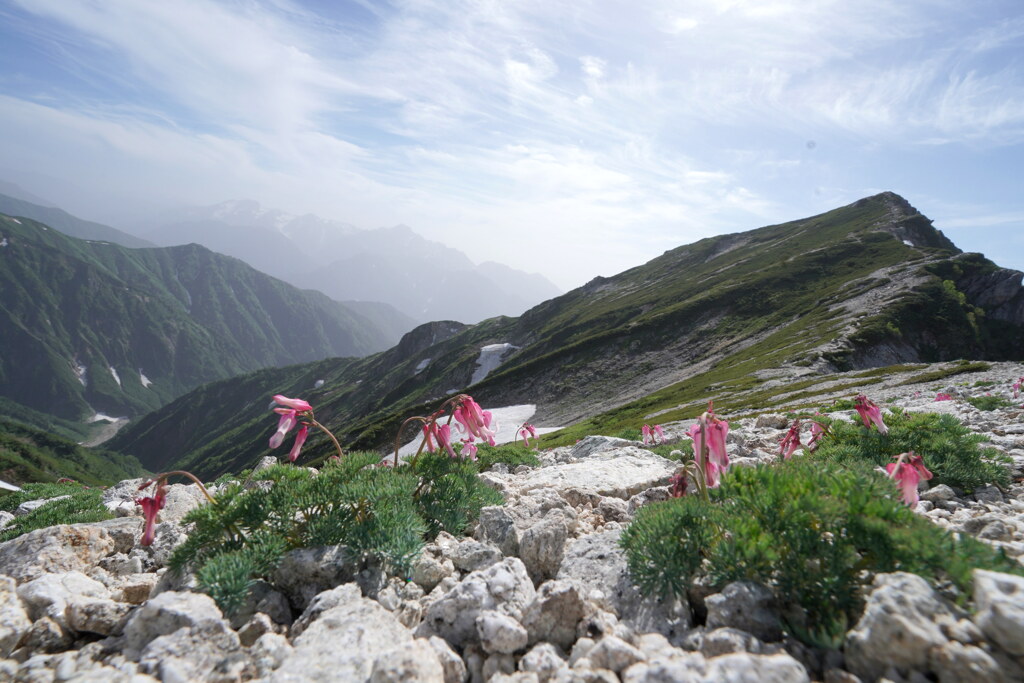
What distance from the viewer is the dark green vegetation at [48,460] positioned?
4641 inches

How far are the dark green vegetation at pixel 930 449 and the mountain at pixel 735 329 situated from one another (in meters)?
34.9

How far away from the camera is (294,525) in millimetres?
4656

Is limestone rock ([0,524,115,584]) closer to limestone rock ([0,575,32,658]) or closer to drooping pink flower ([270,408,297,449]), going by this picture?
limestone rock ([0,575,32,658])

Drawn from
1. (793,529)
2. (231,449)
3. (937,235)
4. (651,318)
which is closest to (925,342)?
(651,318)

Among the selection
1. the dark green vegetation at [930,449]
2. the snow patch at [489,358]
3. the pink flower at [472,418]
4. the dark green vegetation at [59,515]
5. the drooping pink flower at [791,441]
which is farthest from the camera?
the snow patch at [489,358]

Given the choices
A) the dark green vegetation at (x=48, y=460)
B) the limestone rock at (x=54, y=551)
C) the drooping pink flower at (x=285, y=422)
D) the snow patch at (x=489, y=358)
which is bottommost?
the dark green vegetation at (x=48, y=460)

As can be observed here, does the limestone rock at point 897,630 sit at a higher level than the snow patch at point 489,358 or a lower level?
higher

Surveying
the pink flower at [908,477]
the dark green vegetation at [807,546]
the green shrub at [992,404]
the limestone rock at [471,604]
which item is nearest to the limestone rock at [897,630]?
the dark green vegetation at [807,546]

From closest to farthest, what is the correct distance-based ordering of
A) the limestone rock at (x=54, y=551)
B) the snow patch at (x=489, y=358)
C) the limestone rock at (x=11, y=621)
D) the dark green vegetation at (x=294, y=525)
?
the limestone rock at (x=11, y=621) < the dark green vegetation at (x=294, y=525) < the limestone rock at (x=54, y=551) < the snow patch at (x=489, y=358)

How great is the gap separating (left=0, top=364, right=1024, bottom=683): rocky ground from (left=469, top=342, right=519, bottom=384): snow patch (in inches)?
5317

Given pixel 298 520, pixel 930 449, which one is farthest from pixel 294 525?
pixel 930 449

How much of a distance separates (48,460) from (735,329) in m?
185

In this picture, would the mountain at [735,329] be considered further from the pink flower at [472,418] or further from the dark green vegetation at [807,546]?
the dark green vegetation at [807,546]

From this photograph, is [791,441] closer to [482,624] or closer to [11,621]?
[482,624]
